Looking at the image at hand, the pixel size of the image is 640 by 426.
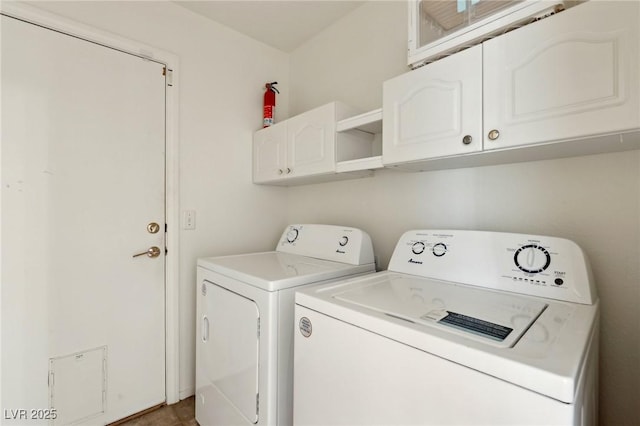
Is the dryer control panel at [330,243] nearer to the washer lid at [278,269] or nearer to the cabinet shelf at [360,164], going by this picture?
the washer lid at [278,269]

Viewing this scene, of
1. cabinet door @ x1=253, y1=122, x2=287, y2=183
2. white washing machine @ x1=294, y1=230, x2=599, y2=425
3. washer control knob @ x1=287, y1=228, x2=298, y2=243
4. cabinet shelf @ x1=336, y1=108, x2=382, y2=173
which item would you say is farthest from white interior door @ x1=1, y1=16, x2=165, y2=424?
white washing machine @ x1=294, y1=230, x2=599, y2=425

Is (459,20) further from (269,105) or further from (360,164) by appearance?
(269,105)

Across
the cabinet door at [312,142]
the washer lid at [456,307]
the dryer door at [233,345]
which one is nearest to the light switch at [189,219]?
the dryer door at [233,345]

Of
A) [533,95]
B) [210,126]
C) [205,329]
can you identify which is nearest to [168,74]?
[210,126]

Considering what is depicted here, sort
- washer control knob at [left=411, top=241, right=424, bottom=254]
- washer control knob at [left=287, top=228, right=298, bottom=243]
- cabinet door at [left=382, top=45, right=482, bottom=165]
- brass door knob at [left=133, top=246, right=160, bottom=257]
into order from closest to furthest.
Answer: cabinet door at [left=382, top=45, right=482, bottom=165] → washer control knob at [left=411, top=241, right=424, bottom=254] → brass door knob at [left=133, top=246, right=160, bottom=257] → washer control knob at [left=287, top=228, right=298, bottom=243]

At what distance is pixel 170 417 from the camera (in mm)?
1787

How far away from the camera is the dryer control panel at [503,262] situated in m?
1.01

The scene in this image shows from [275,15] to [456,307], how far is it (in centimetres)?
213

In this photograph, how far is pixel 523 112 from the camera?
1.00 metres

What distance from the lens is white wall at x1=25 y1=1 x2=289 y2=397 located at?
188 centimetres

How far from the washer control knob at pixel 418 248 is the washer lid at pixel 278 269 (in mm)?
306

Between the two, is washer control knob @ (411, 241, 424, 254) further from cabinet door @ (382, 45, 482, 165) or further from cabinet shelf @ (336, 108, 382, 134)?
cabinet shelf @ (336, 108, 382, 134)

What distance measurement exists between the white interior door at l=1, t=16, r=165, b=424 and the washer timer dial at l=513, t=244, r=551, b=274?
192 centimetres

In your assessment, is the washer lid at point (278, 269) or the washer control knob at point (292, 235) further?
the washer control knob at point (292, 235)
